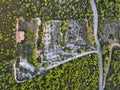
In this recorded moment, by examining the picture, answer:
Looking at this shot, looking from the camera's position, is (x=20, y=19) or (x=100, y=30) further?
(x=100, y=30)

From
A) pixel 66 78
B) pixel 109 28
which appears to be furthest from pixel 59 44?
pixel 109 28

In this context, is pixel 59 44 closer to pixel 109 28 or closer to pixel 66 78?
pixel 66 78

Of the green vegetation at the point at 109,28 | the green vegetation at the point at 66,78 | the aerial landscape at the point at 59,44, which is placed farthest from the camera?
the green vegetation at the point at 109,28

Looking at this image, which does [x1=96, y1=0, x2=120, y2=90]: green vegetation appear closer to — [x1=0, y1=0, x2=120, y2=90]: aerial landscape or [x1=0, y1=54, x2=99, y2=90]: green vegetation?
[x1=0, y1=0, x2=120, y2=90]: aerial landscape

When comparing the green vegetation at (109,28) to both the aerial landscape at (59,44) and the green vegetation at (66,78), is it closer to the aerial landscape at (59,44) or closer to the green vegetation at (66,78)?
the aerial landscape at (59,44)

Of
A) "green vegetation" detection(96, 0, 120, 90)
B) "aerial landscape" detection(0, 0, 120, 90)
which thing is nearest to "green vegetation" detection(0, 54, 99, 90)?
"aerial landscape" detection(0, 0, 120, 90)

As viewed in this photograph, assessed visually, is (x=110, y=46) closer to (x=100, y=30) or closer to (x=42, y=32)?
(x=100, y=30)

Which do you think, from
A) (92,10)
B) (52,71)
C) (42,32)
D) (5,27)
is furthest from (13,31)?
(92,10)

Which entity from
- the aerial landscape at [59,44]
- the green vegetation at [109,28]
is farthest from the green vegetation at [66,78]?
the green vegetation at [109,28]
